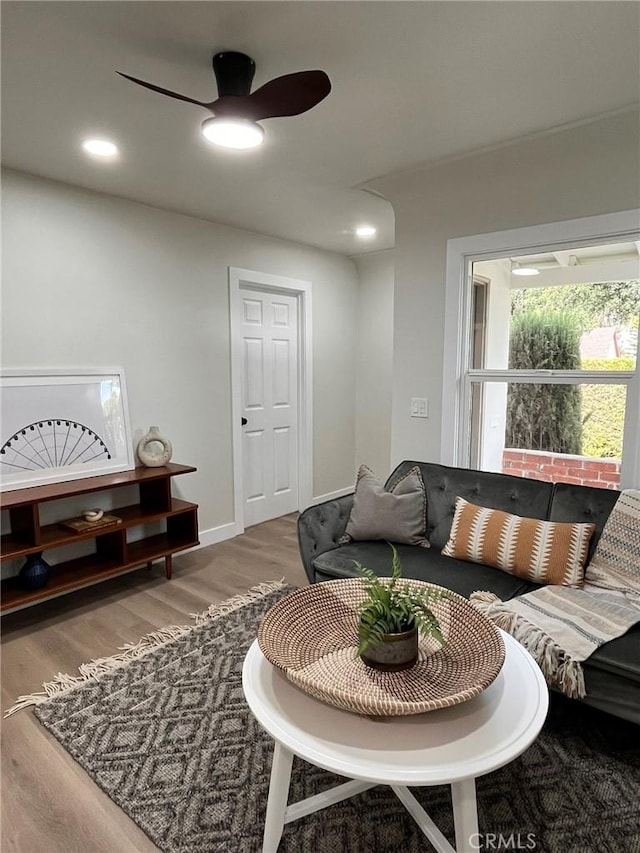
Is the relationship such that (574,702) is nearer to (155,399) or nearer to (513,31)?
(513,31)

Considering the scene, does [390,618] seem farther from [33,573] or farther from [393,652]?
[33,573]

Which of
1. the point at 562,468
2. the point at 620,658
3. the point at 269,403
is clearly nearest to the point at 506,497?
the point at 562,468

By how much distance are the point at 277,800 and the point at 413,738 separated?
452mm

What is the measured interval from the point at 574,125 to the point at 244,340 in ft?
8.86

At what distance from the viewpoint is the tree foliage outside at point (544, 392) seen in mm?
2746

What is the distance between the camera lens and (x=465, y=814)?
3.92 feet

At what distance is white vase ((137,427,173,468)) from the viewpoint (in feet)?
11.1

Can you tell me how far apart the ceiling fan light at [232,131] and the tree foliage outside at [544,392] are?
5.66 ft

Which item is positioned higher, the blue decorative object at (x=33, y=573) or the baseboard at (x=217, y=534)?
the blue decorative object at (x=33, y=573)

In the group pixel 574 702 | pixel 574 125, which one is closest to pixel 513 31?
pixel 574 125

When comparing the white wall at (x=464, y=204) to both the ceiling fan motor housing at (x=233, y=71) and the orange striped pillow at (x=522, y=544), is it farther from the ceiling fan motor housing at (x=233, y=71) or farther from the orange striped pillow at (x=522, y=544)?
the ceiling fan motor housing at (x=233, y=71)

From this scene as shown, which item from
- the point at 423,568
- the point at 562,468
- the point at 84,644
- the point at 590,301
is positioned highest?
the point at 590,301

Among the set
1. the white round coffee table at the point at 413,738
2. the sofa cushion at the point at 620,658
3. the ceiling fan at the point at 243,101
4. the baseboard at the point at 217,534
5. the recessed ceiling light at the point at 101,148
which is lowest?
the baseboard at the point at 217,534

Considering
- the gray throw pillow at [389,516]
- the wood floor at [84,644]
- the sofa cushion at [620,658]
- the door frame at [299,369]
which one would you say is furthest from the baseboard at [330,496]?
the sofa cushion at [620,658]
